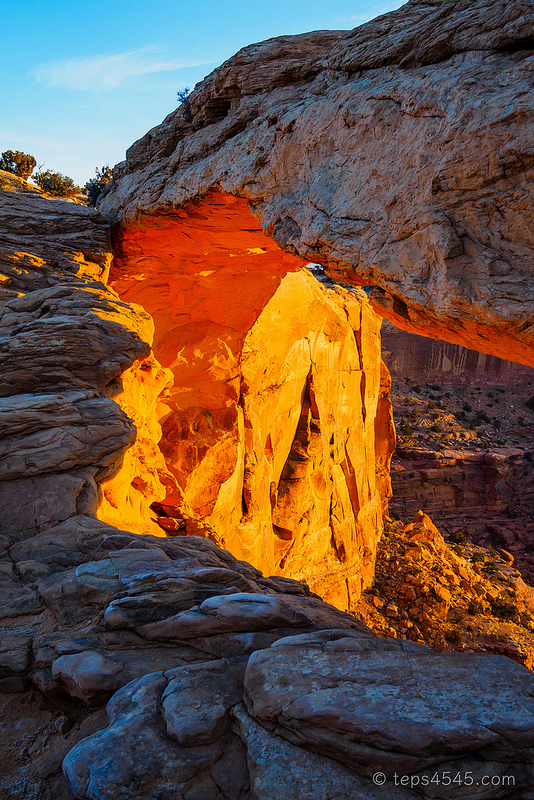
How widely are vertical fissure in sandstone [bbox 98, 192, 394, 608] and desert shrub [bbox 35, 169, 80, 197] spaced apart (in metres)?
5.16

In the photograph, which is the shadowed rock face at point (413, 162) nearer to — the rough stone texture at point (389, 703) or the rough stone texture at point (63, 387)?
the rough stone texture at point (389, 703)

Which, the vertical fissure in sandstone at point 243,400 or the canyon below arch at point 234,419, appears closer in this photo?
the canyon below arch at point 234,419

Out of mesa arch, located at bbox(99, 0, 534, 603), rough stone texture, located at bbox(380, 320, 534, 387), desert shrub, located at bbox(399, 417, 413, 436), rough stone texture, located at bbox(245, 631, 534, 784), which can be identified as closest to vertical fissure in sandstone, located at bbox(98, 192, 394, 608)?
mesa arch, located at bbox(99, 0, 534, 603)

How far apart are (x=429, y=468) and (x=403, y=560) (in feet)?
33.2

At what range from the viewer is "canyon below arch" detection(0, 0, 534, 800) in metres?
2.55

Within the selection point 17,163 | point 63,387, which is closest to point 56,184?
point 17,163

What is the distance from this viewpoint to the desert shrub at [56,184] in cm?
1544

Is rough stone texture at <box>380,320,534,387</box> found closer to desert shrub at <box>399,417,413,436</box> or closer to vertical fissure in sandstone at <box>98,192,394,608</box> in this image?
desert shrub at <box>399,417,413,436</box>

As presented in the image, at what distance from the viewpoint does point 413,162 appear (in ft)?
17.3

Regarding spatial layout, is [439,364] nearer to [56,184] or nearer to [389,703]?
[56,184]

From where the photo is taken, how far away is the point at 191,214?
979 cm

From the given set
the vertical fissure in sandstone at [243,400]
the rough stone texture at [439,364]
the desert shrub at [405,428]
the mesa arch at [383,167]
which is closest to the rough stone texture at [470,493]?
the desert shrub at [405,428]

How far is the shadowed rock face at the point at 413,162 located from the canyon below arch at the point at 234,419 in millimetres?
27

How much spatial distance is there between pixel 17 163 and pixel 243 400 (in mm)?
10920
